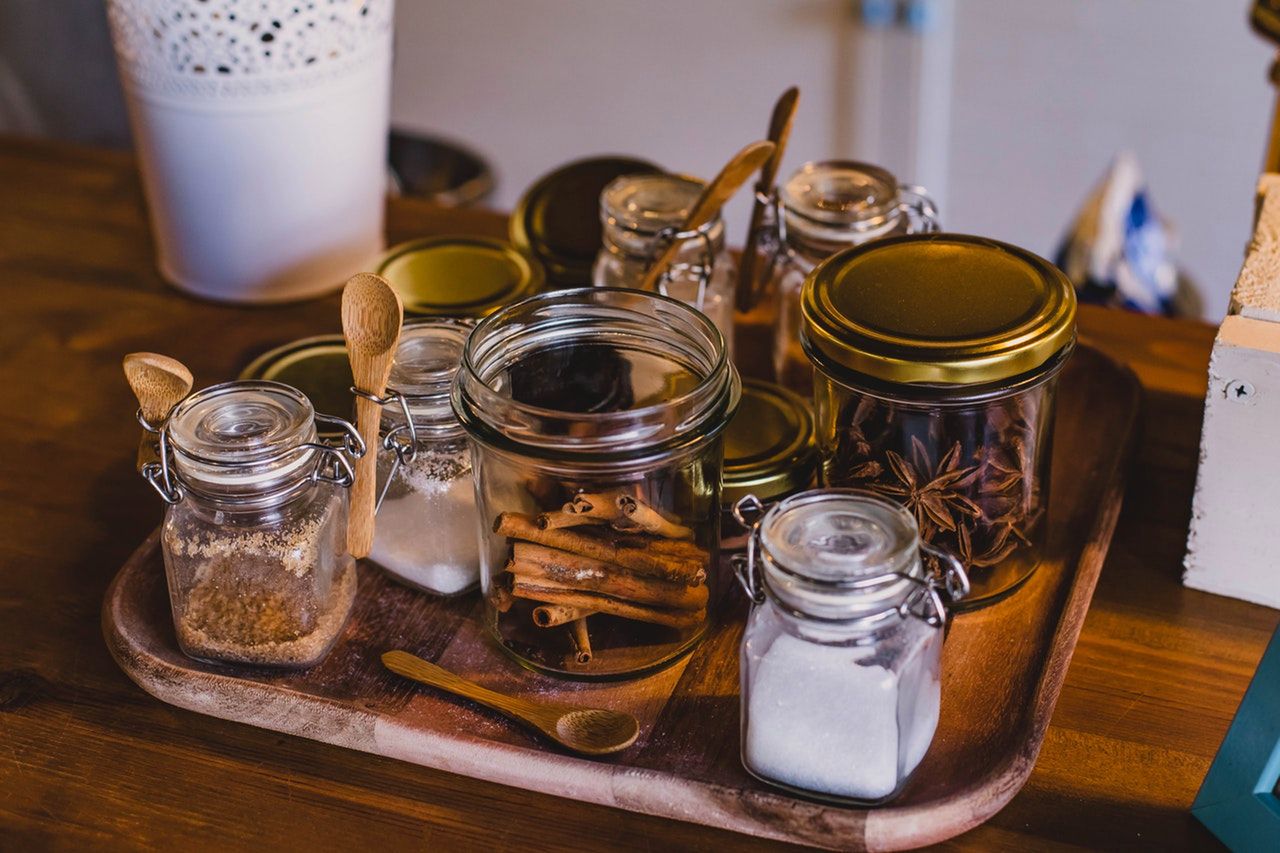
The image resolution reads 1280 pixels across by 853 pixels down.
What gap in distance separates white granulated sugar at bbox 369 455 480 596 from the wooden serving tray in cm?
2

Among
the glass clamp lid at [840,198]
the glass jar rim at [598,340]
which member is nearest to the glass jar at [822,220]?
the glass clamp lid at [840,198]

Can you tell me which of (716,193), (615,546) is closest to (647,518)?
(615,546)

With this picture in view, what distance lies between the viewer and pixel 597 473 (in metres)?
0.70

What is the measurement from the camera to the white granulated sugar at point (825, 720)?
631 mm

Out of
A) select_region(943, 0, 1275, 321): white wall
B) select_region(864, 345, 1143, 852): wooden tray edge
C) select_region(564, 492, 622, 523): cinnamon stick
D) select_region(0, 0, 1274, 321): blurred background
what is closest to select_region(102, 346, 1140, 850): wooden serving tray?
select_region(864, 345, 1143, 852): wooden tray edge

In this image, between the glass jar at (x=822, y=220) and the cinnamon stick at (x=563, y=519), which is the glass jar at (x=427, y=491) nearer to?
the cinnamon stick at (x=563, y=519)

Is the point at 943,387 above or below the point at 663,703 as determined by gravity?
above

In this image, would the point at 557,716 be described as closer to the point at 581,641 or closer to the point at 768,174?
the point at 581,641

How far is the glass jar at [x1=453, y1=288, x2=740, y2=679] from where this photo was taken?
70 centimetres

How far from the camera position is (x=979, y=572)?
792 millimetres

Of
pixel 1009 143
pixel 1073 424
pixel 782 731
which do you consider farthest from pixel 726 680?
pixel 1009 143

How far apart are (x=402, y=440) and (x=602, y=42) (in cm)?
177

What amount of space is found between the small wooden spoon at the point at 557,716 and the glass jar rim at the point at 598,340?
0.15 metres

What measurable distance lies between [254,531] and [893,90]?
1.85m
